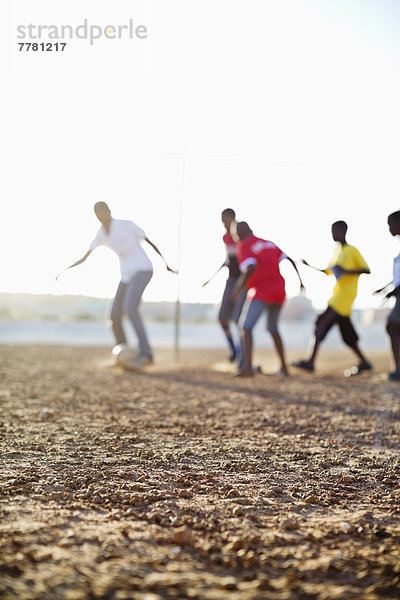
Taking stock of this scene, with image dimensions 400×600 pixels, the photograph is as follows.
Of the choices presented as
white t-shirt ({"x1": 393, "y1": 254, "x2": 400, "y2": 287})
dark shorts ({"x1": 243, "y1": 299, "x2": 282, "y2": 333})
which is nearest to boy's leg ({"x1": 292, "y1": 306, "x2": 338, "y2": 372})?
dark shorts ({"x1": 243, "y1": 299, "x2": 282, "y2": 333})

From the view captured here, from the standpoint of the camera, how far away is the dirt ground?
5.23 ft

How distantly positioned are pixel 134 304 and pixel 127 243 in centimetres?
82

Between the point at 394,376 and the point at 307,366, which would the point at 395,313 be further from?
the point at 307,366

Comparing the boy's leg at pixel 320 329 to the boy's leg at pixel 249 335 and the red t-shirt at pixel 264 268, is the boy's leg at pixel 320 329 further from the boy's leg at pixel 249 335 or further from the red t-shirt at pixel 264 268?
the boy's leg at pixel 249 335

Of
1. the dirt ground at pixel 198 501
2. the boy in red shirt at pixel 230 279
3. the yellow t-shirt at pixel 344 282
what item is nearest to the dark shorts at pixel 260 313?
the boy in red shirt at pixel 230 279

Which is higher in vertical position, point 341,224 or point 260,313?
point 341,224

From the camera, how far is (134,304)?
749cm

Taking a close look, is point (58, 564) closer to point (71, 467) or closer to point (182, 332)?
point (71, 467)

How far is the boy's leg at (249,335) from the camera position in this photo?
6.94m

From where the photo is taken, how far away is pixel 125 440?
3426 mm

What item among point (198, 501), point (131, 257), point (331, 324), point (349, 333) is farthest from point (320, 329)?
point (198, 501)

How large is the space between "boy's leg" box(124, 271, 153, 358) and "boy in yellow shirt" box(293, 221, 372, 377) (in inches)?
78.7

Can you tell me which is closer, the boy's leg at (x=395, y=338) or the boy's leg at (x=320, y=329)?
the boy's leg at (x=395, y=338)

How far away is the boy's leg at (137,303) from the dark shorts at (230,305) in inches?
41.6
